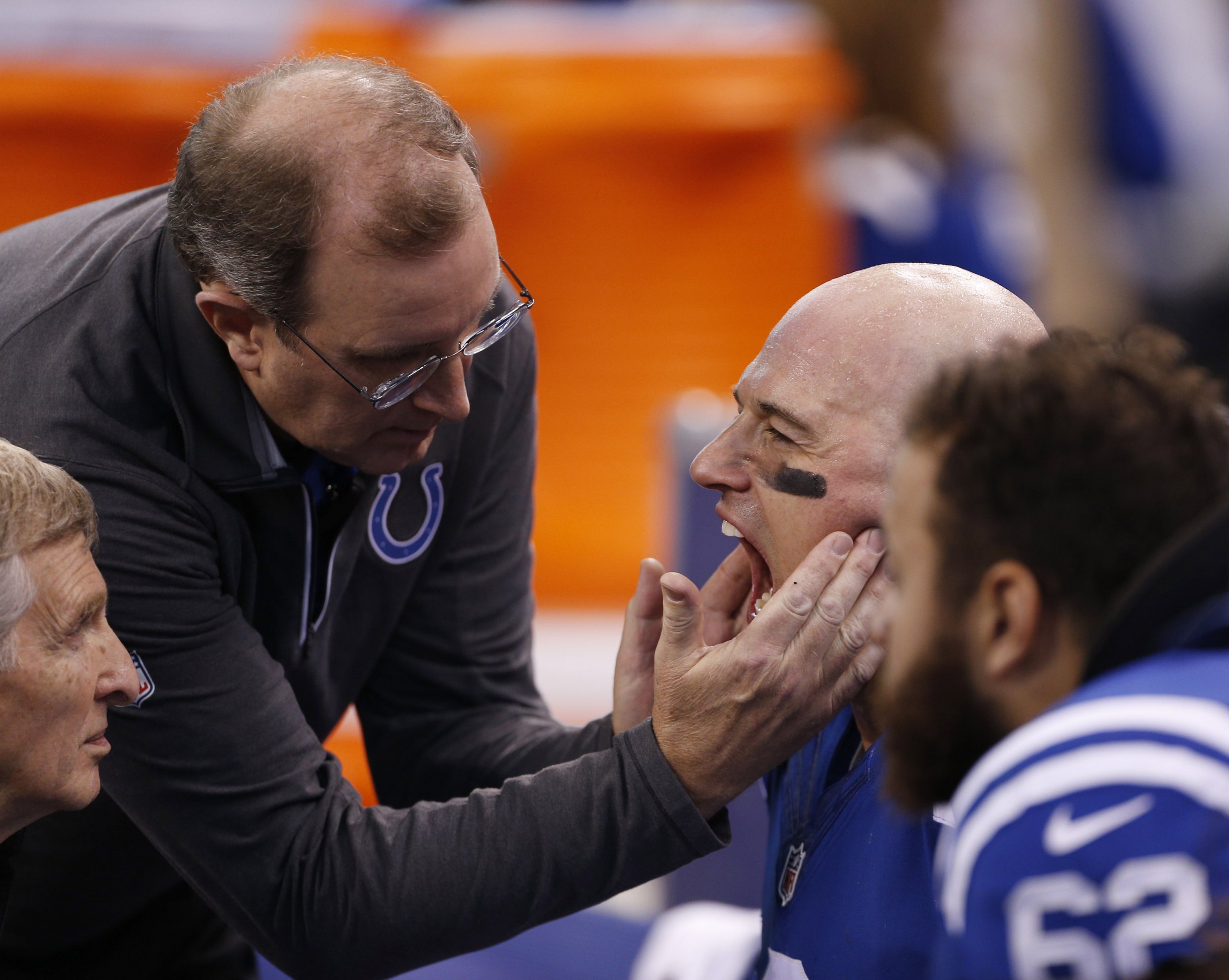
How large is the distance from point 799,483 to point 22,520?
1.04m

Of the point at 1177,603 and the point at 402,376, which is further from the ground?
the point at 1177,603

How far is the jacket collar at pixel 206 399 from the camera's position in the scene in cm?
208

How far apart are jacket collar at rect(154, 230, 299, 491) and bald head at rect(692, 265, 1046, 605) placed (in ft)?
2.16

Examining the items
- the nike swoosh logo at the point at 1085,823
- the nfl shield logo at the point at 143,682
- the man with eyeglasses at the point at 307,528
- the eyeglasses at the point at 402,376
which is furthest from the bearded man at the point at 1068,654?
the nfl shield logo at the point at 143,682

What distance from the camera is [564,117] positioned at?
6.01 m

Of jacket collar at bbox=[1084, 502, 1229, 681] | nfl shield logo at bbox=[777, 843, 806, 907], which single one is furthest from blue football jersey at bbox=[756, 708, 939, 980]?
jacket collar at bbox=[1084, 502, 1229, 681]

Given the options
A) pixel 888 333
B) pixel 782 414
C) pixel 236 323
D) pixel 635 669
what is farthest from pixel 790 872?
pixel 236 323

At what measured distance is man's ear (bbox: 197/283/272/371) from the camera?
2.02 meters

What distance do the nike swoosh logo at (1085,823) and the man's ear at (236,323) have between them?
4.44 feet

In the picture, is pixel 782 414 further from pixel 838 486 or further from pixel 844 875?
pixel 844 875

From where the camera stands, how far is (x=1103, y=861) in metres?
1.04

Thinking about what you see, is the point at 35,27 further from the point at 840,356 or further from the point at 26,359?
the point at 840,356

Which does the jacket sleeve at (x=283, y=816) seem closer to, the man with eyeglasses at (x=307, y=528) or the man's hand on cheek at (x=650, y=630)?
the man with eyeglasses at (x=307, y=528)

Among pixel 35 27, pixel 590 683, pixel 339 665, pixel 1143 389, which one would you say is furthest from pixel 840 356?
pixel 35 27
